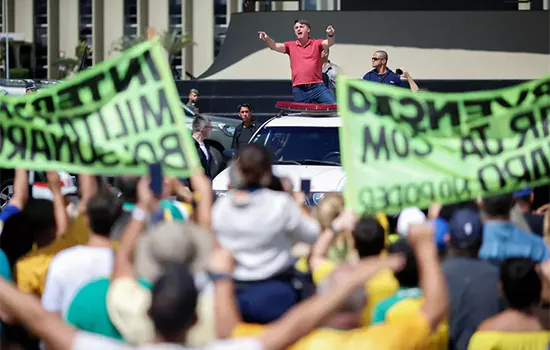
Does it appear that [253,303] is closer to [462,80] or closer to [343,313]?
[343,313]

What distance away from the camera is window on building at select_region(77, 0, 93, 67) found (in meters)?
83.2

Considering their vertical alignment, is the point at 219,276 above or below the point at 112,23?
below

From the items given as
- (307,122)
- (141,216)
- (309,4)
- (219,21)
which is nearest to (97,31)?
(219,21)

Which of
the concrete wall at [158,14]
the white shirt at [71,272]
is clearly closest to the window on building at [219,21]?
the concrete wall at [158,14]

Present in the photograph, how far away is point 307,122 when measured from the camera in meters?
13.3

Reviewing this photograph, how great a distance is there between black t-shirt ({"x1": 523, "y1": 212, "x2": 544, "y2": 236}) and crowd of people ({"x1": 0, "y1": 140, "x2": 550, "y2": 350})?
0.32 metres

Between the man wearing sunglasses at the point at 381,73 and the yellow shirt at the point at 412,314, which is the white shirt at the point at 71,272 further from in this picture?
the man wearing sunglasses at the point at 381,73

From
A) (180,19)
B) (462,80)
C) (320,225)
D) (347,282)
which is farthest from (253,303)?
(180,19)

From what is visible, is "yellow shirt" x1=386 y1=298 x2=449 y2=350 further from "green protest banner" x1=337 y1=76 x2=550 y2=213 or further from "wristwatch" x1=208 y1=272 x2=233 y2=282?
"wristwatch" x1=208 y1=272 x2=233 y2=282

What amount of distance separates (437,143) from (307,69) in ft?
28.2

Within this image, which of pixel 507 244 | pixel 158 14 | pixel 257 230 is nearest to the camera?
pixel 257 230

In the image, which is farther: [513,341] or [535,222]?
[535,222]

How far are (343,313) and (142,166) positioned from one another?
2.29 meters

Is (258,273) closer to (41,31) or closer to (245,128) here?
(245,128)
